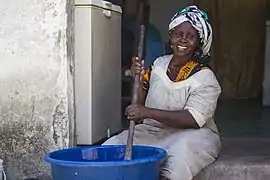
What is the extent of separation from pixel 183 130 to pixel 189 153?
23 cm

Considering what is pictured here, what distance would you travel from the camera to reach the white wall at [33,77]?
340 cm

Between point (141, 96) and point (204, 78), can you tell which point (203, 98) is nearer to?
point (204, 78)

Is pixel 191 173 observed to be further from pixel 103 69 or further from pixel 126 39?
pixel 126 39

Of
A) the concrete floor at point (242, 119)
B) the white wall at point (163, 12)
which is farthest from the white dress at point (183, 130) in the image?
the white wall at point (163, 12)

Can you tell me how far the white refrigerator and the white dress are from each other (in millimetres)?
283

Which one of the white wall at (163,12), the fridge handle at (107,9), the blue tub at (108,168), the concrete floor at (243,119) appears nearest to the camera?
the blue tub at (108,168)

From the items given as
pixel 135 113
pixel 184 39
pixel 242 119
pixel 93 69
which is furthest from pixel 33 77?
pixel 242 119

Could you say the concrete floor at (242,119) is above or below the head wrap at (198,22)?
below

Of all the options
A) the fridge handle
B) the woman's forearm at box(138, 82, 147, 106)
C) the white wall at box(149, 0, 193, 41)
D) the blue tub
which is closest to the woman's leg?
the blue tub

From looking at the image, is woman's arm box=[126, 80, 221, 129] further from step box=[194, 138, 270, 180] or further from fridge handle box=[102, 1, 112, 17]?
fridge handle box=[102, 1, 112, 17]

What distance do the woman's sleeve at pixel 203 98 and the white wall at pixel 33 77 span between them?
66 cm

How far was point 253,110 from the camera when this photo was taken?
22.0ft

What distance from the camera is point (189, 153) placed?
3.13 m

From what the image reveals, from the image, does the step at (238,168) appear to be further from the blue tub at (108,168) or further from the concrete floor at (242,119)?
the concrete floor at (242,119)
